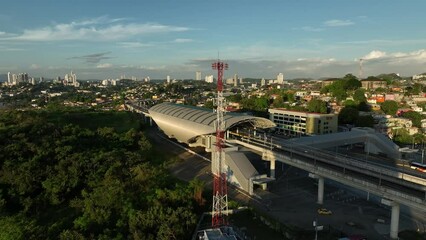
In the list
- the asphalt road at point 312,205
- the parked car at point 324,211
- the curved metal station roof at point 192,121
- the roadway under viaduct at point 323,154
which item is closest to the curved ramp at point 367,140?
the roadway under viaduct at point 323,154

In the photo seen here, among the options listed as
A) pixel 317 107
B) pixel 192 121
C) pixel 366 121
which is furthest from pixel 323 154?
pixel 317 107

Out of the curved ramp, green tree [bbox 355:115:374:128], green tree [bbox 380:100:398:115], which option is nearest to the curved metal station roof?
the curved ramp

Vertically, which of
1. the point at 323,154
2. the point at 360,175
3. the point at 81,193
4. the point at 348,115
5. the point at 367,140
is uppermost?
the point at 348,115

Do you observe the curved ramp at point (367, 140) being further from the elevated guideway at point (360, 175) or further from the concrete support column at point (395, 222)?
the concrete support column at point (395, 222)

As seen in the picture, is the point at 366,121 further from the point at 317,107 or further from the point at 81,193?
the point at 81,193

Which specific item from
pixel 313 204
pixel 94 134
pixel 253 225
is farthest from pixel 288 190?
pixel 94 134

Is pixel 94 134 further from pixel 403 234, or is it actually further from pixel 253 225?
pixel 403 234
